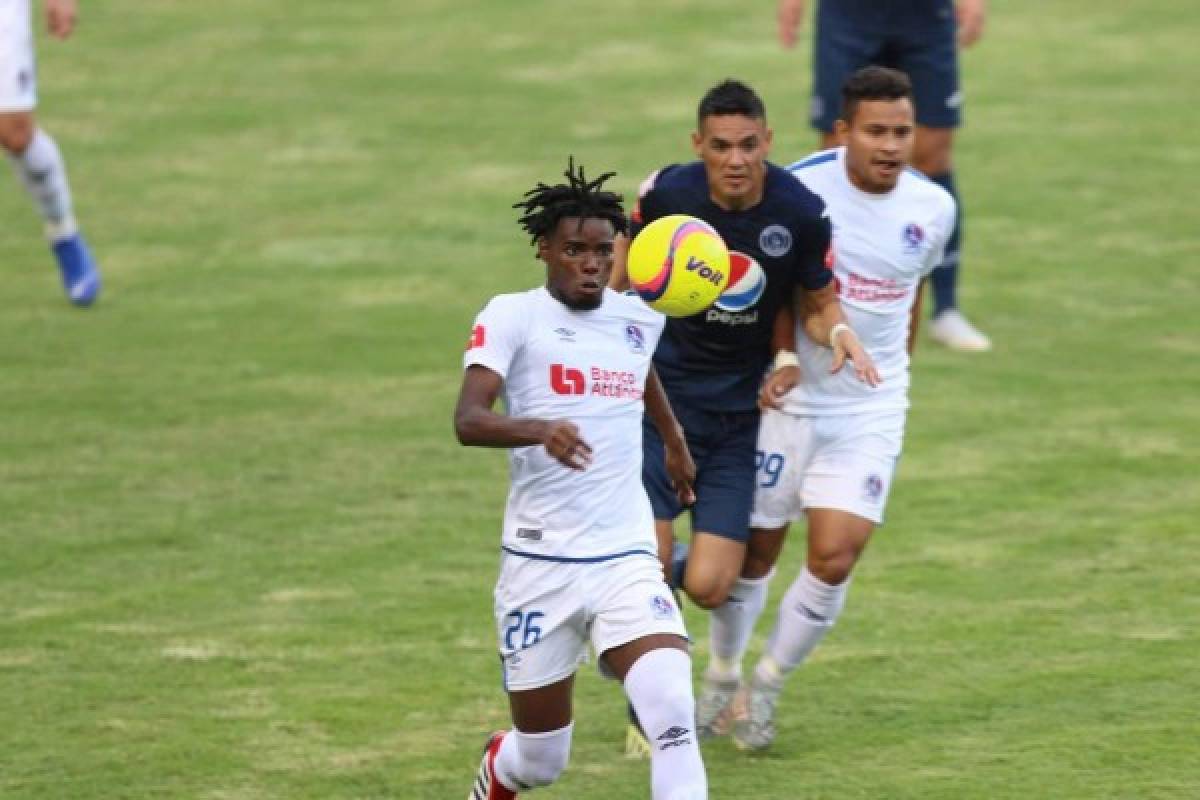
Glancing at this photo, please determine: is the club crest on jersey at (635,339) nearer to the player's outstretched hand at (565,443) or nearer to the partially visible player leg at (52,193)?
the player's outstretched hand at (565,443)

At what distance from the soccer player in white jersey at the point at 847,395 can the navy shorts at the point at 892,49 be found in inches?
175

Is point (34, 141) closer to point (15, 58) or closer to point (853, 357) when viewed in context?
point (15, 58)

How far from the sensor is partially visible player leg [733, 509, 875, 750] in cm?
905

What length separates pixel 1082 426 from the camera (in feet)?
43.6

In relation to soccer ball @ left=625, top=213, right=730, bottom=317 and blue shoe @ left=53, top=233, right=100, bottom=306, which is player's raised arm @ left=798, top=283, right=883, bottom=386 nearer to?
soccer ball @ left=625, top=213, right=730, bottom=317

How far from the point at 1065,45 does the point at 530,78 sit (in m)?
4.82

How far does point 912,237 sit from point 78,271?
7.70 m

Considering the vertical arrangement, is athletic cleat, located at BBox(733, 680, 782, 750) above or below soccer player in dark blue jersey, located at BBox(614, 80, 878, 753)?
below

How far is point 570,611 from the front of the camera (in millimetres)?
7676

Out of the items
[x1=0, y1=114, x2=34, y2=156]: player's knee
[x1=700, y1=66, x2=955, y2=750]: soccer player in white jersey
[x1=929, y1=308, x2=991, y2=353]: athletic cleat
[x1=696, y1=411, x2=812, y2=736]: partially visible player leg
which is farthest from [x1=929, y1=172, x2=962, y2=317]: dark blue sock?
[x1=696, y1=411, x2=812, y2=736]: partially visible player leg

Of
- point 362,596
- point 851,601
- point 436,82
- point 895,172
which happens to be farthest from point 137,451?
point 436,82

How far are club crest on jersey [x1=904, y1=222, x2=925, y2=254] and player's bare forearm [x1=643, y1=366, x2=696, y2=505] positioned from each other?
1591mm

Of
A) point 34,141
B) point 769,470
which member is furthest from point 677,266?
point 34,141

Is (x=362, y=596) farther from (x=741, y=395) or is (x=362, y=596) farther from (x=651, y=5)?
(x=651, y=5)
